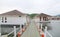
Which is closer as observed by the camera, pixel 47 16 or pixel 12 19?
pixel 12 19

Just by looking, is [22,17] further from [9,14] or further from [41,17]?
[41,17]

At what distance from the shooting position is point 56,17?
36.7 m

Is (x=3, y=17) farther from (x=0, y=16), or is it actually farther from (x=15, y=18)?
(x=15, y=18)

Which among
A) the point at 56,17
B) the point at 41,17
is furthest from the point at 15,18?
the point at 56,17

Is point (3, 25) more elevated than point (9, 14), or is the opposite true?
point (9, 14)

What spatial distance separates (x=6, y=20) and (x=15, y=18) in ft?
5.91

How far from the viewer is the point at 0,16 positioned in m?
27.1

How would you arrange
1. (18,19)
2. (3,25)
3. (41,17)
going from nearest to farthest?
(3,25), (18,19), (41,17)

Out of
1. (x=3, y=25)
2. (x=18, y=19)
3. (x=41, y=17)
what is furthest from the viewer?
(x=41, y=17)

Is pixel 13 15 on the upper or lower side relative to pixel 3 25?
upper

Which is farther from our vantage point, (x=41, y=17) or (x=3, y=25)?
(x=41, y=17)

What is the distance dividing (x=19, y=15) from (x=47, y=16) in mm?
12295

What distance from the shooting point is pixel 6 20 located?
26.2m

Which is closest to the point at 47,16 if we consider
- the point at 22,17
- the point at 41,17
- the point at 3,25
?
the point at 41,17
